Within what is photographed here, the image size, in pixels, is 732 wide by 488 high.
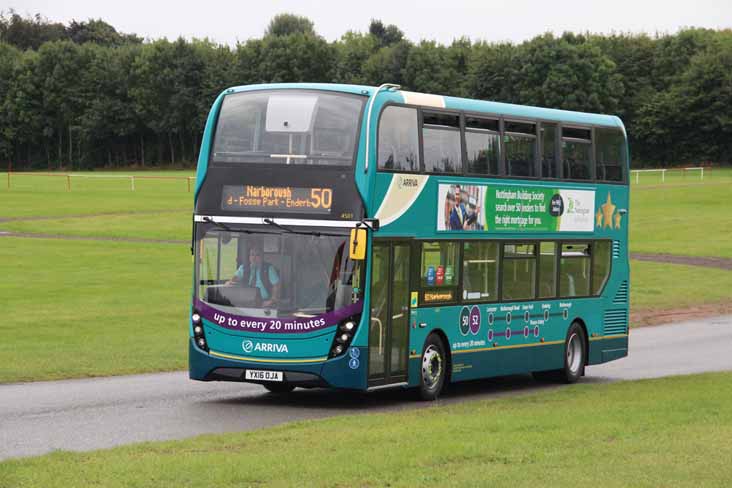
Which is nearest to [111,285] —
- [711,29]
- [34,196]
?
[34,196]

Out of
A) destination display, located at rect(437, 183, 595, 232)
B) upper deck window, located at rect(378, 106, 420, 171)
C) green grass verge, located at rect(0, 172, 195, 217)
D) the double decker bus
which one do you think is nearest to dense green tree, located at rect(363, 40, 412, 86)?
green grass verge, located at rect(0, 172, 195, 217)

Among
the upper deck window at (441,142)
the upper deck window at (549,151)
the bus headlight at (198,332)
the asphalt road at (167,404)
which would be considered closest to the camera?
the asphalt road at (167,404)

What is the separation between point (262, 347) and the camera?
16.6 metres

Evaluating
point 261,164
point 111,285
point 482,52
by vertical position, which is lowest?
point 111,285

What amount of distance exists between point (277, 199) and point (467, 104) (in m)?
3.56

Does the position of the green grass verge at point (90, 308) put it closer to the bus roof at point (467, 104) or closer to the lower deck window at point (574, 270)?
the bus roof at point (467, 104)

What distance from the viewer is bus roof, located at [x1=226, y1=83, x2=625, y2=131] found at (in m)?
16.9

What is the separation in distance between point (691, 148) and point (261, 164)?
111 m

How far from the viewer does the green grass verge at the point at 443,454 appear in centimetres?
1009

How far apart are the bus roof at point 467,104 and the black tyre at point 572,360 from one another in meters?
3.34

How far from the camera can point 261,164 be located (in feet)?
55.3

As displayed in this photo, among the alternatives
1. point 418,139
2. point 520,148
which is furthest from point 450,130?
point 520,148

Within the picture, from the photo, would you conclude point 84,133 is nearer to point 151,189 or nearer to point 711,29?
point 151,189

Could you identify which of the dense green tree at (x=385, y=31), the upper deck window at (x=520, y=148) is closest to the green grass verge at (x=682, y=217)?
the upper deck window at (x=520, y=148)
